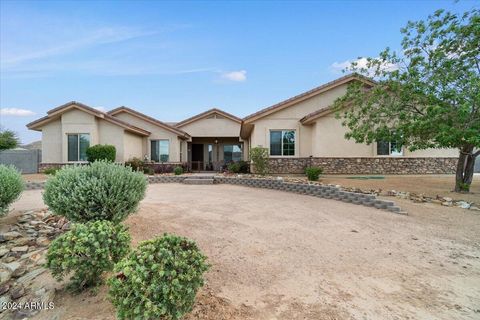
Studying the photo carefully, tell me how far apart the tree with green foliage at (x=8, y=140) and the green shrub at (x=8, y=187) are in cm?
2098

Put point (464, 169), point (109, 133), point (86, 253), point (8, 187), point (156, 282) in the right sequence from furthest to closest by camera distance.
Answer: point (109, 133)
point (464, 169)
point (8, 187)
point (86, 253)
point (156, 282)

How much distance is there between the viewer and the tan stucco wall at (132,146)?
17.7 meters

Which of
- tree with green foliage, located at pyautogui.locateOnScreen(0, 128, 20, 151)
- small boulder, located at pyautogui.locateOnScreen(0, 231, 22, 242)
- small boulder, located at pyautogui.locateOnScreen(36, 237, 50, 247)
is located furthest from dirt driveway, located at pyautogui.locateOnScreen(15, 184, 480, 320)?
tree with green foliage, located at pyautogui.locateOnScreen(0, 128, 20, 151)

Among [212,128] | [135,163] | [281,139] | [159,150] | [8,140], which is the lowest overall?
[135,163]

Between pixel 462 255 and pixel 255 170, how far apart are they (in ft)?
37.2

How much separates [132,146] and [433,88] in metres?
17.5

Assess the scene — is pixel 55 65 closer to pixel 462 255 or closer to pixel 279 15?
pixel 279 15

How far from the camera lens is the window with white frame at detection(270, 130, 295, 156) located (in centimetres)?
1567

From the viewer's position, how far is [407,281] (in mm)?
3508

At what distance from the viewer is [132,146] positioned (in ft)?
61.5

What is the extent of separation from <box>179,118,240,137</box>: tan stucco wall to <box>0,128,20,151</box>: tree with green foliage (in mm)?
14408

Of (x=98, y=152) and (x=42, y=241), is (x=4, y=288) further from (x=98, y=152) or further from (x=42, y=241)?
(x=98, y=152)

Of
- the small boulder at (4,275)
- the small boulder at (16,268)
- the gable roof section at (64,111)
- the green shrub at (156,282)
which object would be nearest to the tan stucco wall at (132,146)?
the gable roof section at (64,111)

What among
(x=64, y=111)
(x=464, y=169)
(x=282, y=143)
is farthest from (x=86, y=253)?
(x=64, y=111)
